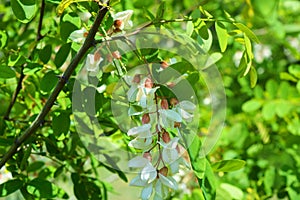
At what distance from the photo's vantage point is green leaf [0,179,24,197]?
756mm

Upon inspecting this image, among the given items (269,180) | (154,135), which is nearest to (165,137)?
(154,135)

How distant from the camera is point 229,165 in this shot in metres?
0.69

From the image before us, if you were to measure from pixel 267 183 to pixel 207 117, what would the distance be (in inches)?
14.6

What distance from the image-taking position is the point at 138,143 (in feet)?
1.89

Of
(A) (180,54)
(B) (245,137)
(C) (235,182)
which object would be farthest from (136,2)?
(B) (245,137)

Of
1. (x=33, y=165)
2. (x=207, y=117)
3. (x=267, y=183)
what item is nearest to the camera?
(x=33, y=165)

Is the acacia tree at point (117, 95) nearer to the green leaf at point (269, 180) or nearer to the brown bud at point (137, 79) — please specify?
the brown bud at point (137, 79)

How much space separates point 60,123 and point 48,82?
0.06m

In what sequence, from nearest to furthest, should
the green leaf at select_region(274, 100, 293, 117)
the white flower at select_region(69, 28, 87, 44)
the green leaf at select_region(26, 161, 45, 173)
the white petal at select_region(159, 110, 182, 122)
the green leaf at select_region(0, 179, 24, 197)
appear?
1. the white petal at select_region(159, 110, 182, 122)
2. the white flower at select_region(69, 28, 87, 44)
3. the green leaf at select_region(0, 179, 24, 197)
4. the green leaf at select_region(26, 161, 45, 173)
5. the green leaf at select_region(274, 100, 293, 117)

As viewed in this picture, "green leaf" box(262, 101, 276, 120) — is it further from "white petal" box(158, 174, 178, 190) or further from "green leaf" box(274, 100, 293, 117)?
"white petal" box(158, 174, 178, 190)

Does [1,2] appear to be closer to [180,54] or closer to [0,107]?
[0,107]

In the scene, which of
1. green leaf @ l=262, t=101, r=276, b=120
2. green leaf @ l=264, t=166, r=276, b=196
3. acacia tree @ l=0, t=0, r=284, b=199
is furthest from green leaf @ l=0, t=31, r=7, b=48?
green leaf @ l=262, t=101, r=276, b=120

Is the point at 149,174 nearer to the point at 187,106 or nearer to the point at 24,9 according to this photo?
the point at 187,106

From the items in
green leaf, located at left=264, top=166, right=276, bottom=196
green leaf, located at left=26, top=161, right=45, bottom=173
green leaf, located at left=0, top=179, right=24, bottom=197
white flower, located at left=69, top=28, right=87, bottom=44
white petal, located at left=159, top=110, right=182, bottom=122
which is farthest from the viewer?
green leaf, located at left=264, top=166, right=276, bottom=196
